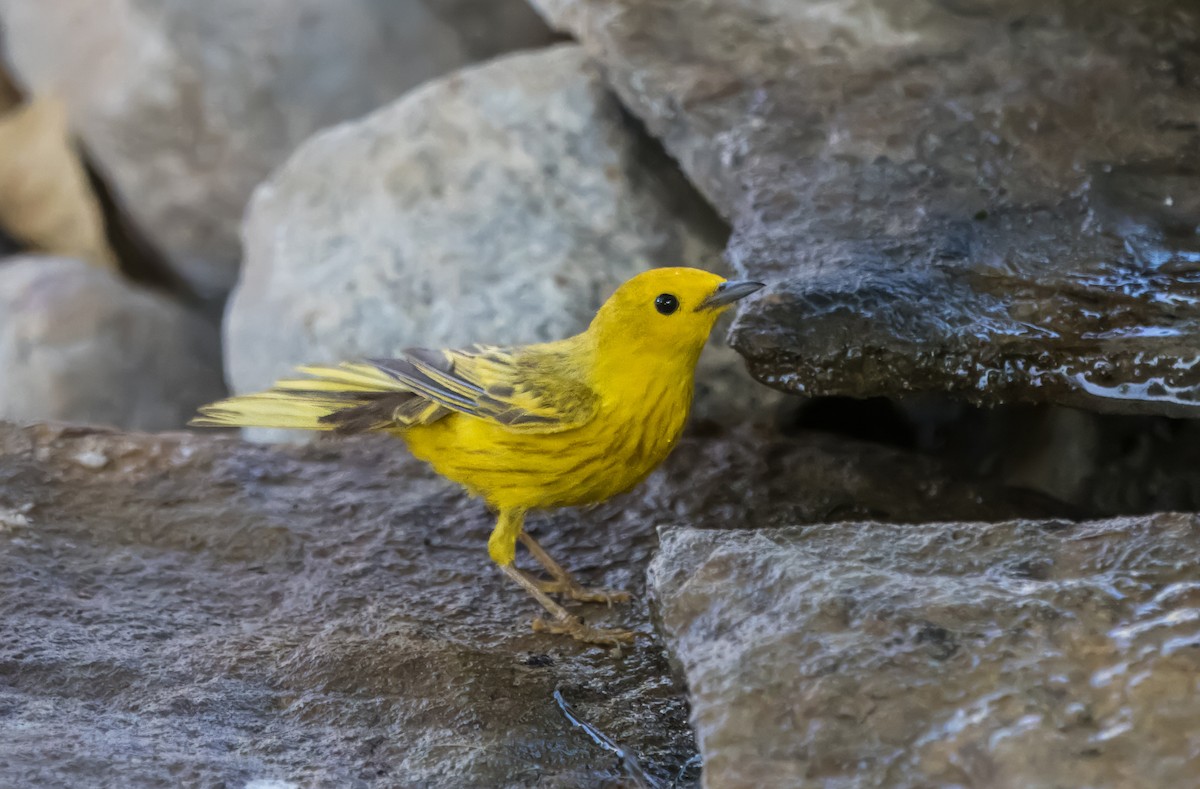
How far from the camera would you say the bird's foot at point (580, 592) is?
10.6 feet

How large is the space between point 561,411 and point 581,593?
1.77 ft

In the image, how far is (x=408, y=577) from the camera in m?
3.34

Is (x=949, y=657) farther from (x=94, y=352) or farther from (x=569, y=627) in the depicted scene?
(x=94, y=352)

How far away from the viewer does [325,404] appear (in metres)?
3.42

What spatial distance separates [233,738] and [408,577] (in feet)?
3.20

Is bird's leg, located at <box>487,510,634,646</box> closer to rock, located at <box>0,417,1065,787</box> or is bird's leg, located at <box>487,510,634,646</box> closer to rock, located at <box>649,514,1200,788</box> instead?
rock, located at <box>0,417,1065,787</box>

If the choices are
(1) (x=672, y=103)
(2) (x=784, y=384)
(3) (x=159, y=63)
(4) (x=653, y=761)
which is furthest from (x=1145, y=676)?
(3) (x=159, y=63)

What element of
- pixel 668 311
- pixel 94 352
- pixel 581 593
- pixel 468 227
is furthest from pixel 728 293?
pixel 94 352

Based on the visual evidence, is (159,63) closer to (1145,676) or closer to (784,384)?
(784,384)

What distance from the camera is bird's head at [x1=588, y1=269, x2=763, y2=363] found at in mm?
3066

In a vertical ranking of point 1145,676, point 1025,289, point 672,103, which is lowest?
point 1145,676

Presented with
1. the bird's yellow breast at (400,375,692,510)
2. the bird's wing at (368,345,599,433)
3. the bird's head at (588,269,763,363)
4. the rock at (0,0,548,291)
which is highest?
the rock at (0,0,548,291)

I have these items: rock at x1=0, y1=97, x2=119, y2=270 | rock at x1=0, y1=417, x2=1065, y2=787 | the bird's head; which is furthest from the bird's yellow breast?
rock at x1=0, y1=97, x2=119, y2=270

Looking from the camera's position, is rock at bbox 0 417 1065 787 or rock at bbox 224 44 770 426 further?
rock at bbox 224 44 770 426
